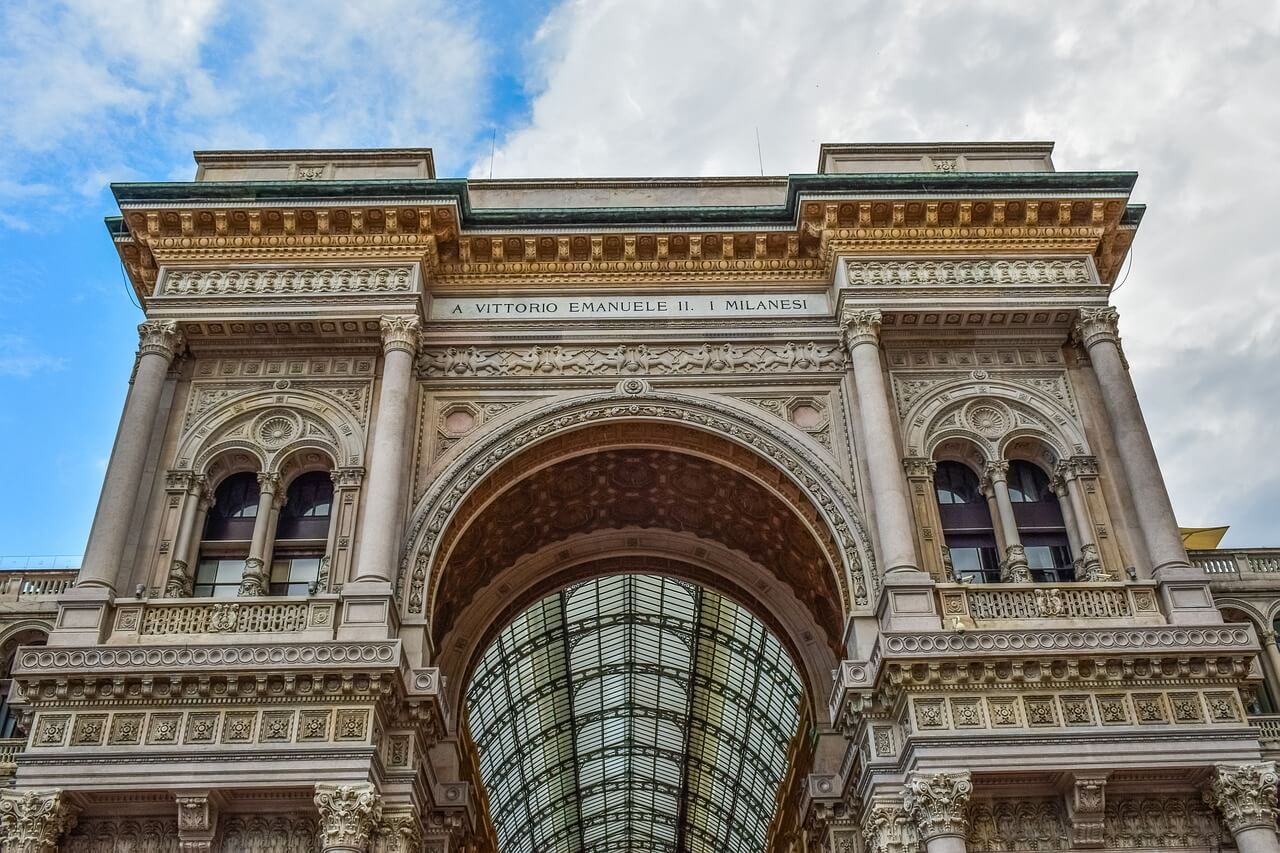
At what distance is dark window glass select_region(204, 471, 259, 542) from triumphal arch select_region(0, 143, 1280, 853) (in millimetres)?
89

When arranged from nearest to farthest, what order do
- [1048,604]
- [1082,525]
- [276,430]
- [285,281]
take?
[1048,604] → [1082,525] → [276,430] → [285,281]

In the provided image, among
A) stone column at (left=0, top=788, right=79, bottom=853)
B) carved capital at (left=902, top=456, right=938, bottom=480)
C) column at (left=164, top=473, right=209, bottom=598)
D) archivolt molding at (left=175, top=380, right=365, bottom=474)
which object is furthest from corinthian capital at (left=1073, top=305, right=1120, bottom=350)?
stone column at (left=0, top=788, right=79, bottom=853)

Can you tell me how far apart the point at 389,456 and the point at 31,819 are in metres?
8.25

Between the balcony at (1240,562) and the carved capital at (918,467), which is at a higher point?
the balcony at (1240,562)

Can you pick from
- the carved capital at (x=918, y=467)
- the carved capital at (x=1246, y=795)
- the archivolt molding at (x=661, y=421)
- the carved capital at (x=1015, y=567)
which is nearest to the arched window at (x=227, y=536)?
the archivolt molding at (x=661, y=421)

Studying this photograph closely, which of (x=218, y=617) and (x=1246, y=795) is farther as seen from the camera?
(x=218, y=617)

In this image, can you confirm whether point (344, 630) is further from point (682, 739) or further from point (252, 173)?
point (682, 739)

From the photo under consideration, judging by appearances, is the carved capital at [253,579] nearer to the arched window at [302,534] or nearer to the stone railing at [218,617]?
the arched window at [302,534]

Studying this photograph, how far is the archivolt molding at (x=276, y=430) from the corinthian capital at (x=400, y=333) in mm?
1591

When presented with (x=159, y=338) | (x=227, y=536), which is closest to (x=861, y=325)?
(x=227, y=536)

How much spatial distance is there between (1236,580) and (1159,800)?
34.6 ft

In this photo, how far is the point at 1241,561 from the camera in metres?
28.5

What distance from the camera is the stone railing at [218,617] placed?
66.3 feet

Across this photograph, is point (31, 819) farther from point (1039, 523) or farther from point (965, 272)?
point (965, 272)
